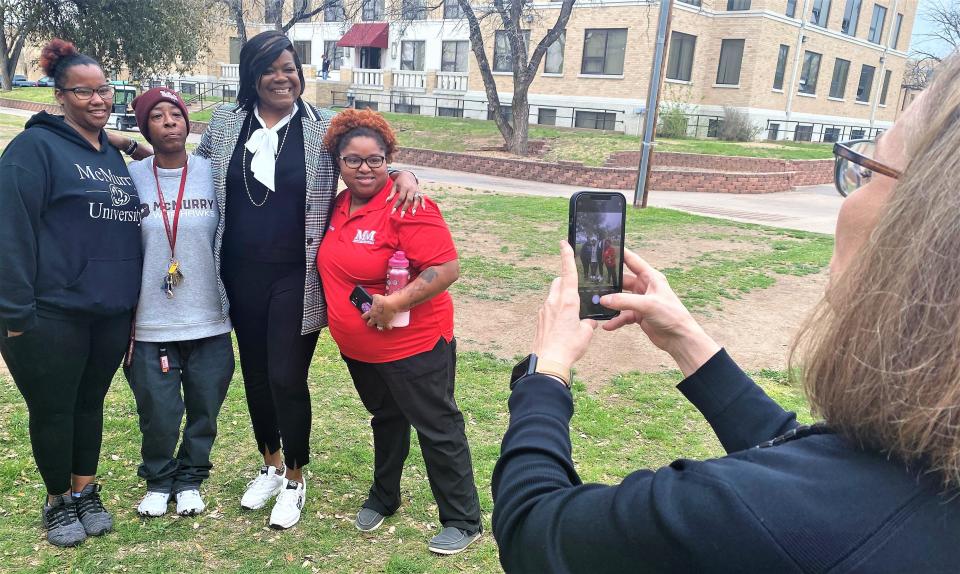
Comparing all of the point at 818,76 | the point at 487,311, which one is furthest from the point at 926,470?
the point at 818,76

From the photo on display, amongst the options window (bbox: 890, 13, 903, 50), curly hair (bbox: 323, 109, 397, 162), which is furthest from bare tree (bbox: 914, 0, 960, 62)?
curly hair (bbox: 323, 109, 397, 162)

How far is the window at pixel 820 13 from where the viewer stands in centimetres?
3167

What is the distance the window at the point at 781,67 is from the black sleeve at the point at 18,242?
106ft

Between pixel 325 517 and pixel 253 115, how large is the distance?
2057mm

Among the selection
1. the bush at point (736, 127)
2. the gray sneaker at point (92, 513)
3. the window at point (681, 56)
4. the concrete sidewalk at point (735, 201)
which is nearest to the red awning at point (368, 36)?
the window at point (681, 56)

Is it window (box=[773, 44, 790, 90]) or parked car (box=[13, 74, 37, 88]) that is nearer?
window (box=[773, 44, 790, 90])

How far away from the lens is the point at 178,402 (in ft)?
Answer: 11.2

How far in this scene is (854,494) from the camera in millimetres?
856

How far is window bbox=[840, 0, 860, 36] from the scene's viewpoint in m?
33.9

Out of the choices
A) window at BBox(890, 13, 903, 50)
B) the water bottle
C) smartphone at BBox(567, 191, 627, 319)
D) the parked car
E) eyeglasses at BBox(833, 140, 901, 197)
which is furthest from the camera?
the parked car

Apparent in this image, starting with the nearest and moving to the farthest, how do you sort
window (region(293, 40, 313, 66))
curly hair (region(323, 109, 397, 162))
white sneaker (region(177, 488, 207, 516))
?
curly hair (region(323, 109, 397, 162)) → white sneaker (region(177, 488, 207, 516)) → window (region(293, 40, 313, 66))

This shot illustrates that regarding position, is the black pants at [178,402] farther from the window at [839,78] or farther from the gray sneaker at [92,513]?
the window at [839,78]

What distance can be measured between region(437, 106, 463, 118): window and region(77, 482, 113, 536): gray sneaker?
Answer: 104ft

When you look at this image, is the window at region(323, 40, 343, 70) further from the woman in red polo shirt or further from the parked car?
the woman in red polo shirt
